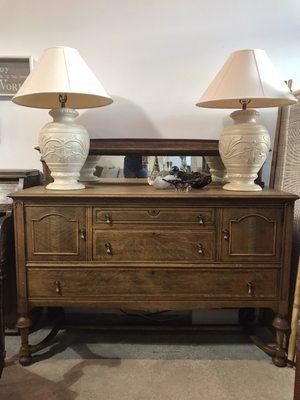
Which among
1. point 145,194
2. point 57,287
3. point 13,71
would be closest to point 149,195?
point 145,194

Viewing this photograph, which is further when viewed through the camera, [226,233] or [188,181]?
[188,181]

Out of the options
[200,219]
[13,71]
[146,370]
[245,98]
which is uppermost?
[13,71]

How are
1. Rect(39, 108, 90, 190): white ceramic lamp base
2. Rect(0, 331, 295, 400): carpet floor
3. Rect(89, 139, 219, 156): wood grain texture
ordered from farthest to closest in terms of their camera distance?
Rect(89, 139, 219, 156): wood grain texture < Rect(39, 108, 90, 190): white ceramic lamp base < Rect(0, 331, 295, 400): carpet floor

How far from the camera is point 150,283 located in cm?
166

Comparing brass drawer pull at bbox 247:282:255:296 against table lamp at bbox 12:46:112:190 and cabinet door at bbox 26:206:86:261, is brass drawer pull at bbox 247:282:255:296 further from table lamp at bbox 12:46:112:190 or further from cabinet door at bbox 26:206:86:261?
table lamp at bbox 12:46:112:190

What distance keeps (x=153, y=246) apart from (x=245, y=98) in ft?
2.69

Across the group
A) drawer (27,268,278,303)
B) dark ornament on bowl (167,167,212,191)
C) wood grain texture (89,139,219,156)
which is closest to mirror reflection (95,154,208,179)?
wood grain texture (89,139,219,156)

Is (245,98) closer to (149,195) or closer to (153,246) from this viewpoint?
(149,195)

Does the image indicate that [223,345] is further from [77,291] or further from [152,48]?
[152,48]

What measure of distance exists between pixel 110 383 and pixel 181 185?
101 centimetres

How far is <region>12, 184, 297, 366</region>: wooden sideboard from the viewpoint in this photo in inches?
63.2

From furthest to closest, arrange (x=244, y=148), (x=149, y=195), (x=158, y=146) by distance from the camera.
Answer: (x=158, y=146)
(x=244, y=148)
(x=149, y=195)

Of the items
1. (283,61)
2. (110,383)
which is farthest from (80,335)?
Answer: (283,61)

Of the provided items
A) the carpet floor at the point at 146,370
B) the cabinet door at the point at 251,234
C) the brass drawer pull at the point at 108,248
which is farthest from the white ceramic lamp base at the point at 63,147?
the carpet floor at the point at 146,370
